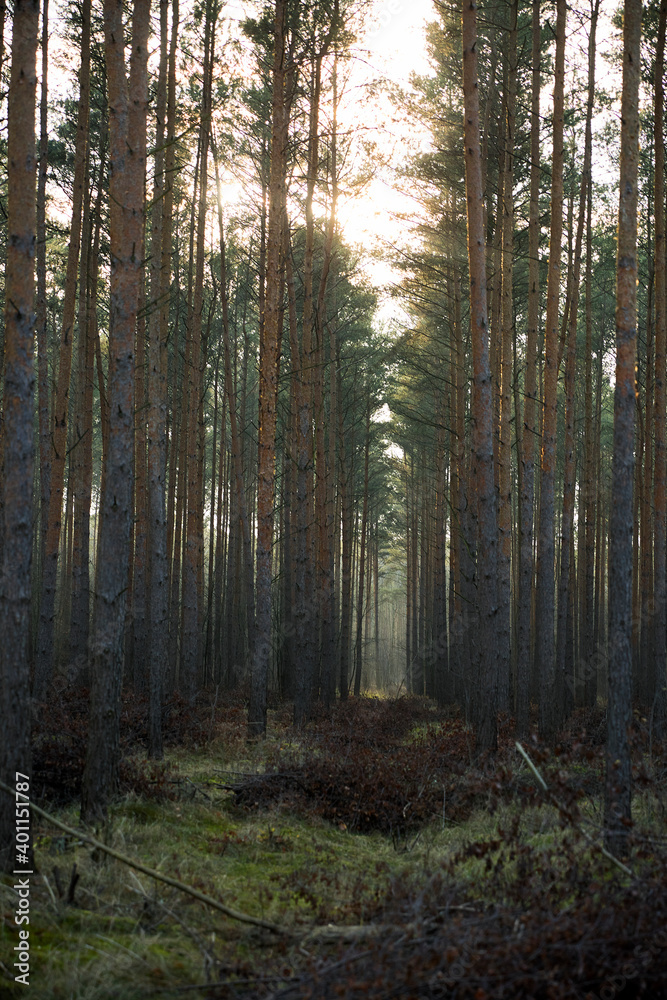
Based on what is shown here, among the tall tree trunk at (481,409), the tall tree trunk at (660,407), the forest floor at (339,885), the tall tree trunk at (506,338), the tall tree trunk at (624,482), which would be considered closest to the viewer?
the forest floor at (339,885)

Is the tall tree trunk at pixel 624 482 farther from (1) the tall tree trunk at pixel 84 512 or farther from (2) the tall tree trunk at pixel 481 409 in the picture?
(1) the tall tree trunk at pixel 84 512

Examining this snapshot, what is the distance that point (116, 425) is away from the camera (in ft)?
18.7

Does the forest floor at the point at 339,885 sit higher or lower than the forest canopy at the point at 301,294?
lower

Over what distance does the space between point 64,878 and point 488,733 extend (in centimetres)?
494

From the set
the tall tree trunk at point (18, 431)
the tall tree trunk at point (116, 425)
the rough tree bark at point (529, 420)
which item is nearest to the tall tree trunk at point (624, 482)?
the tall tree trunk at point (116, 425)

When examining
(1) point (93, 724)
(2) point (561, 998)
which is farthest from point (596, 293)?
(2) point (561, 998)

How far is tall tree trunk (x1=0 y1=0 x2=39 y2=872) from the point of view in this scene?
4.44 meters

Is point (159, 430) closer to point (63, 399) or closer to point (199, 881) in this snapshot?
point (63, 399)

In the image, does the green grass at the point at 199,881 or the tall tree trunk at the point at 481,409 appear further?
the tall tree trunk at the point at 481,409

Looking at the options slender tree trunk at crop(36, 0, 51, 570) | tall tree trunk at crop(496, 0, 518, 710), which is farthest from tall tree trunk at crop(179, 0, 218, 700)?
tall tree trunk at crop(496, 0, 518, 710)

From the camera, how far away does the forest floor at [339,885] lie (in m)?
3.10

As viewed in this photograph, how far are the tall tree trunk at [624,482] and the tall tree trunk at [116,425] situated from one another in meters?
3.57

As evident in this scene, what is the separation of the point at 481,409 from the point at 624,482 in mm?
2830

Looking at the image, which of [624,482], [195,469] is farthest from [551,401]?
[195,469]
